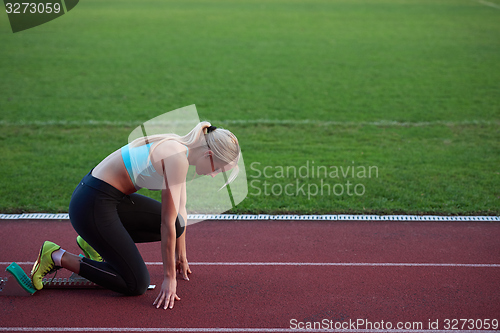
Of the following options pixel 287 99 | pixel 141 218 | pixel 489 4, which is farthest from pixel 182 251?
pixel 489 4

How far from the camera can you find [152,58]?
15.4 metres

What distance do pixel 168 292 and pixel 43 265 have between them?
1097 mm

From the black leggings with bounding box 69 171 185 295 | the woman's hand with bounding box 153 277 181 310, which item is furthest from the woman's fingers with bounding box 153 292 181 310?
the black leggings with bounding box 69 171 185 295

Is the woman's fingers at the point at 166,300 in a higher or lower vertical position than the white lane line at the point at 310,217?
higher

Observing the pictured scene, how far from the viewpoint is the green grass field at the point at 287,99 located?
6.56 meters

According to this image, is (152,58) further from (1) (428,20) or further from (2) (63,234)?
(1) (428,20)

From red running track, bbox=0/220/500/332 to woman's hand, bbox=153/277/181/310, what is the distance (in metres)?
0.08

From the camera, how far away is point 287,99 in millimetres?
11250

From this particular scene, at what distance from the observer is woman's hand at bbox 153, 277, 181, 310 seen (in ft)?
12.3

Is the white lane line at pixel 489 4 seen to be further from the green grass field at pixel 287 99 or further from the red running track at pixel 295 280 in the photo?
the red running track at pixel 295 280

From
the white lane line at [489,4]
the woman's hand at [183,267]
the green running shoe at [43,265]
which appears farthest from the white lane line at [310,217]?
the white lane line at [489,4]

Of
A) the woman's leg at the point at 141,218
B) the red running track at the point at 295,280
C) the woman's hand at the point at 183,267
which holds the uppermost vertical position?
the woman's leg at the point at 141,218

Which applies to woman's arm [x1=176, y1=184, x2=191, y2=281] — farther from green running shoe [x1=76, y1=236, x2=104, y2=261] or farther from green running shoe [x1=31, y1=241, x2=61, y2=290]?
green running shoe [x1=31, y1=241, x2=61, y2=290]

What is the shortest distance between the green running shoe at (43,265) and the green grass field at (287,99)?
200 cm
